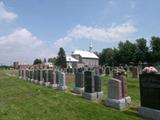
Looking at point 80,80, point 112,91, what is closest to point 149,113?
point 112,91

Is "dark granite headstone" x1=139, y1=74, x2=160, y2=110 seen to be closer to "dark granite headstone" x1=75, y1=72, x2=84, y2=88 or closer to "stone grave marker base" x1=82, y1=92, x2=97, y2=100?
"stone grave marker base" x1=82, y1=92, x2=97, y2=100

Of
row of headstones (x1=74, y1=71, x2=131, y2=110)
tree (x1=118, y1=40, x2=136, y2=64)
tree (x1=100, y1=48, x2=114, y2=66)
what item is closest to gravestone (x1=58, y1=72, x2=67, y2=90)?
row of headstones (x1=74, y1=71, x2=131, y2=110)

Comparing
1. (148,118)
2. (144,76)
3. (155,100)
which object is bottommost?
(148,118)

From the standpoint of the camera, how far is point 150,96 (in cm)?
1084

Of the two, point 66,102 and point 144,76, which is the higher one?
point 144,76

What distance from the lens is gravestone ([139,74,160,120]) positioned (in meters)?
10.5

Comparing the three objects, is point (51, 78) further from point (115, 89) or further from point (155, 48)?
point (155, 48)

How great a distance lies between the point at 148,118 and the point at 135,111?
1.28 m

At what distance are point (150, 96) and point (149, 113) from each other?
66 centimetres

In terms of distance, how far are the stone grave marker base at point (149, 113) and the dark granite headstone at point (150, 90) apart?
0.49ft

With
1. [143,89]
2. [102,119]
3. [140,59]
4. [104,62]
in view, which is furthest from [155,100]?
[104,62]

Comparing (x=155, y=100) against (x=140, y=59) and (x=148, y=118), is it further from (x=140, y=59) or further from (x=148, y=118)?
(x=140, y=59)

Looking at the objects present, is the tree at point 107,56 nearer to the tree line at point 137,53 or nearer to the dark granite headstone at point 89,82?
the tree line at point 137,53

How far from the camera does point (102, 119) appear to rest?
10.1 metres
